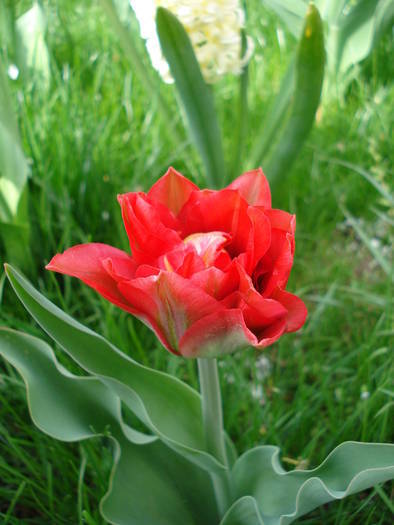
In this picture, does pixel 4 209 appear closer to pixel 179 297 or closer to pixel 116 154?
pixel 116 154

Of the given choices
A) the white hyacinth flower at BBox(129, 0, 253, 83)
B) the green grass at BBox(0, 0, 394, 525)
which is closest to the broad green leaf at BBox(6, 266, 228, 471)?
the green grass at BBox(0, 0, 394, 525)

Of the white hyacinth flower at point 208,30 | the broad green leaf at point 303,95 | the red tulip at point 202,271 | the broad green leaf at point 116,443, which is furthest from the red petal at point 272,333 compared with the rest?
the white hyacinth flower at point 208,30

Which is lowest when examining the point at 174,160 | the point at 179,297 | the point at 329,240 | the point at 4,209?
the point at 329,240

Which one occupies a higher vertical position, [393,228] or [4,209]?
[4,209]

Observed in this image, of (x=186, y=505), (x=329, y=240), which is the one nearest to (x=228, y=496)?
(x=186, y=505)

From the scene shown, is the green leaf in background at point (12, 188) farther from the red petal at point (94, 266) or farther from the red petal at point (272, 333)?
the red petal at point (272, 333)

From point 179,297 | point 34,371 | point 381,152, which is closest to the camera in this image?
point 179,297

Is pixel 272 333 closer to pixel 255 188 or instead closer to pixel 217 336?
pixel 217 336

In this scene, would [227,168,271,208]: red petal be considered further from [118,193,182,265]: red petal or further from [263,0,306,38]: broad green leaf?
[263,0,306,38]: broad green leaf
